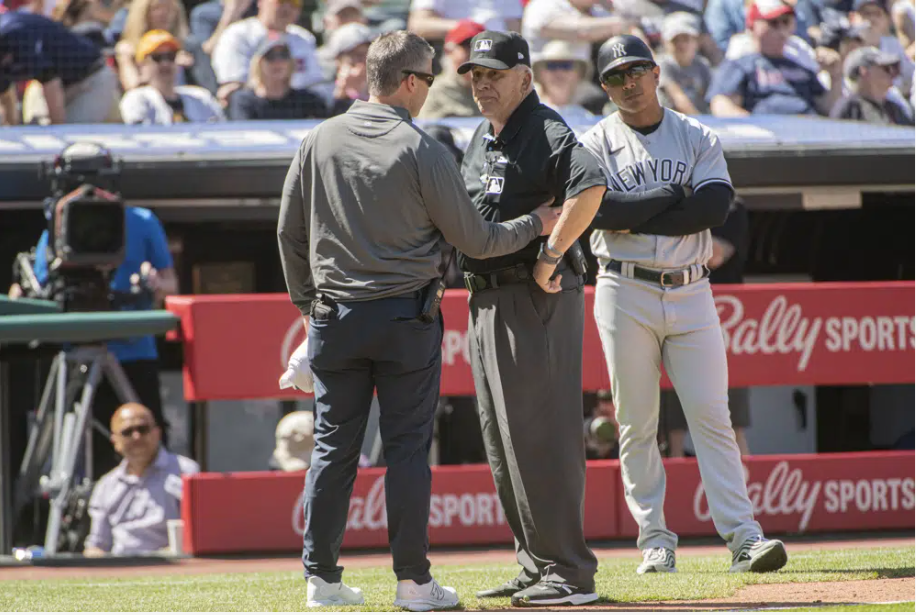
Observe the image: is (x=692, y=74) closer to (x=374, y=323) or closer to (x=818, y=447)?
(x=818, y=447)

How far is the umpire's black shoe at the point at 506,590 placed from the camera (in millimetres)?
4352

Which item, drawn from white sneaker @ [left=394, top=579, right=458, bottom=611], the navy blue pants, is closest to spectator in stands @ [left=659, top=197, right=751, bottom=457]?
the navy blue pants

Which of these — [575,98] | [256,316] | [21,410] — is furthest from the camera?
[575,98]

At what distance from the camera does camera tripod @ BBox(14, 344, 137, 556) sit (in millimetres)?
6840

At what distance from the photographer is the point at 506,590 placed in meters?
4.38

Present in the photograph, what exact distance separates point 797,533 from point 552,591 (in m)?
3.01

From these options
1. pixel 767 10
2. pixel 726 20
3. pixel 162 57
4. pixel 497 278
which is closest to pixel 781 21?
pixel 767 10

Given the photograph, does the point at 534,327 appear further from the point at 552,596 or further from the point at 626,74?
the point at 626,74

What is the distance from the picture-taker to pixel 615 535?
6703 millimetres

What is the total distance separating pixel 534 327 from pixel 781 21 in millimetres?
6444

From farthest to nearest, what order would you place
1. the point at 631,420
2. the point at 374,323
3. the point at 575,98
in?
1. the point at 575,98
2. the point at 631,420
3. the point at 374,323

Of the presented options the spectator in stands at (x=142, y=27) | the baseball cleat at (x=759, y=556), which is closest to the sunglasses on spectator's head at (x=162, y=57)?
the spectator in stands at (x=142, y=27)

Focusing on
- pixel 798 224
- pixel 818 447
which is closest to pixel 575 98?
pixel 798 224

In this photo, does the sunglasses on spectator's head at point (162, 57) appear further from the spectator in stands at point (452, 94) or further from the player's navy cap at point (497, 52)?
the player's navy cap at point (497, 52)
